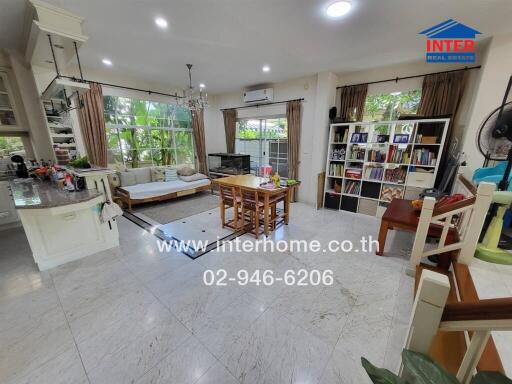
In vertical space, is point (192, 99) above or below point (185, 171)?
above

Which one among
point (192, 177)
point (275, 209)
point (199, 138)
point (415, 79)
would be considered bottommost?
point (275, 209)

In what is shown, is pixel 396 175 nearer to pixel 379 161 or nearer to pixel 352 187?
pixel 379 161

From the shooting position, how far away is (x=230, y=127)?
5395 mm

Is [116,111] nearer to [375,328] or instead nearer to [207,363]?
[207,363]

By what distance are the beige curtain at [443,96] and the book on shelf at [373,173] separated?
78cm

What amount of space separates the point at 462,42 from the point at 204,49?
3.28 metres

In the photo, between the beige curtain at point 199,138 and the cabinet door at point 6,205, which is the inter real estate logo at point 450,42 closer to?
the beige curtain at point 199,138

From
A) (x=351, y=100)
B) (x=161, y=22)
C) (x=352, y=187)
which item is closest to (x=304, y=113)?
(x=351, y=100)

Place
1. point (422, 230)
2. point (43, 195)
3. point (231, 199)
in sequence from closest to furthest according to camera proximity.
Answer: point (422, 230), point (43, 195), point (231, 199)

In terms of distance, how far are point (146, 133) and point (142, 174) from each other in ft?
3.11

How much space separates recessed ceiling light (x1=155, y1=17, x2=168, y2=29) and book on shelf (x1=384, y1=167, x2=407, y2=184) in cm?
376

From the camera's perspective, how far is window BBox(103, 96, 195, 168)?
421 cm

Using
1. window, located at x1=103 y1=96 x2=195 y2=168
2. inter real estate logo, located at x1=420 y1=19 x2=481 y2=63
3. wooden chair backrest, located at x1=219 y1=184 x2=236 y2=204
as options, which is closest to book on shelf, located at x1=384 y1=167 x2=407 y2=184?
inter real estate logo, located at x1=420 y1=19 x2=481 y2=63

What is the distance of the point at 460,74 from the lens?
2.86m
